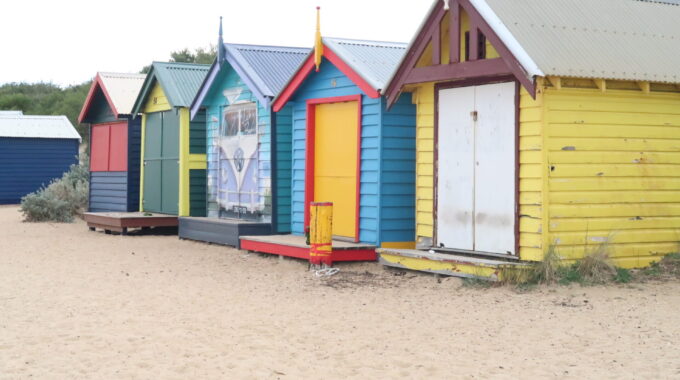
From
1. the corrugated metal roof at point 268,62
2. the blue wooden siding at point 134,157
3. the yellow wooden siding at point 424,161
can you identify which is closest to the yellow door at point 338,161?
the yellow wooden siding at point 424,161

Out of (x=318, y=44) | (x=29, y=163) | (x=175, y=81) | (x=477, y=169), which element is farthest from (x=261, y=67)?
(x=29, y=163)

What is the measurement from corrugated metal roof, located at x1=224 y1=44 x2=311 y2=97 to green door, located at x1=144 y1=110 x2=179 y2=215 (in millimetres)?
3180

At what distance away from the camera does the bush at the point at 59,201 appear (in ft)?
76.1

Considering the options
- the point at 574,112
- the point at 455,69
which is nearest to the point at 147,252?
the point at 455,69

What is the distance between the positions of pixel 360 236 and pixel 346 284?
1972mm

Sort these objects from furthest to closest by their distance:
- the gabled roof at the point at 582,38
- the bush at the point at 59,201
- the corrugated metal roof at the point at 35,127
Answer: the corrugated metal roof at the point at 35,127
the bush at the point at 59,201
the gabled roof at the point at 582,38

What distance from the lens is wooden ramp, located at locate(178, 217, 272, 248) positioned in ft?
50.2

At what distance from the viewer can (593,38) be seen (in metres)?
10.9

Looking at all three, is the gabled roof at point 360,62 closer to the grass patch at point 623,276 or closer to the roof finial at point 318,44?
the roof finial at point 318,44

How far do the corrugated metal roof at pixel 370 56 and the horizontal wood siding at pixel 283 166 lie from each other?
77.1 inches

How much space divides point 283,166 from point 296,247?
254cm

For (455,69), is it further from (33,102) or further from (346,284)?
(33,102)

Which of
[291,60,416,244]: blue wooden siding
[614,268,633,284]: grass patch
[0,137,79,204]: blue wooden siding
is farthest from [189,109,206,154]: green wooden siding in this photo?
[0,137,79,204]: blue wooden siding

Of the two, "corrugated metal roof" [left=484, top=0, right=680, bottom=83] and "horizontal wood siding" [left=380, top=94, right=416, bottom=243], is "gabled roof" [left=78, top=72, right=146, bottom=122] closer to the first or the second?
"horizontal wood siding" [left=380, top=94, right=416, bottom=243]
